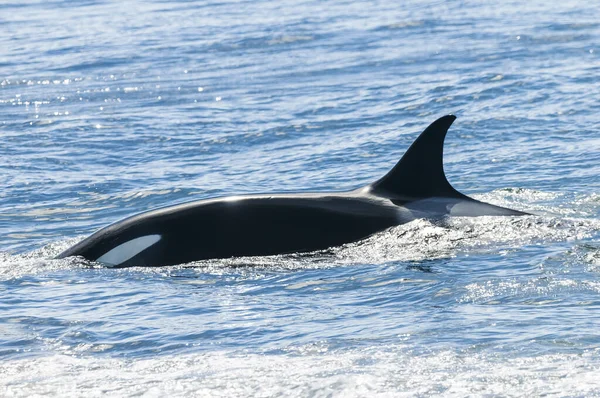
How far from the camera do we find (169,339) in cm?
877

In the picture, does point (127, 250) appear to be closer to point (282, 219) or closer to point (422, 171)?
point (282, 219)

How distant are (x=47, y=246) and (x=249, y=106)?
31.0 feet

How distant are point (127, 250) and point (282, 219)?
4.94 ft

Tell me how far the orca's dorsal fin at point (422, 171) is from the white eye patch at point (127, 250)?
2230 millimetres

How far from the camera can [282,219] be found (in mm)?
11094

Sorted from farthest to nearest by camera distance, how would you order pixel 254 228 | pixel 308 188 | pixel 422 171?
pixel 308 188 → pixel 422 171 → pixel 254 228

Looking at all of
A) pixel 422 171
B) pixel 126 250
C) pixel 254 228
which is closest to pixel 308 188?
pixel 422 171

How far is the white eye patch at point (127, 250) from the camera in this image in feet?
36.4

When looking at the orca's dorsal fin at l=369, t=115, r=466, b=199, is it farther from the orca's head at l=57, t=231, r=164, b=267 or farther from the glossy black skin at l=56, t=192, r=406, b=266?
the orca's head at l=57, t=231, r=164, b=267

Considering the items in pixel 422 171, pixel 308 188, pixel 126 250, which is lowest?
pixel 308 188

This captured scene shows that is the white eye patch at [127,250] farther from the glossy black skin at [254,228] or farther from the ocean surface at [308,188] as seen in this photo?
the ocean surface at [308,188]

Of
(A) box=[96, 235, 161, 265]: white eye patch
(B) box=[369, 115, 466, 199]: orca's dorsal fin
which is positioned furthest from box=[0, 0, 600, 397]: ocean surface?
(B) box=[369, 115, 466, 199]: orca's dorsal fin

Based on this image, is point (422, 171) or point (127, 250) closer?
point (127, 250)

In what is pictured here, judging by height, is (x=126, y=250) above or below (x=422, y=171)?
below
